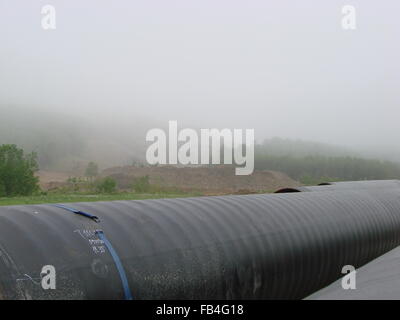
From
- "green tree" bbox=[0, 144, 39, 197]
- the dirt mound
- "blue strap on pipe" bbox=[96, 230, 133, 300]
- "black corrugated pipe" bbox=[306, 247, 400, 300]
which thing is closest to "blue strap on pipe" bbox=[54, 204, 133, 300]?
"blue strap on pipe" bbox=[96, 230, 133, 300]

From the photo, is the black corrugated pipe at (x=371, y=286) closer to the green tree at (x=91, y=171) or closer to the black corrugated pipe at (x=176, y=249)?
the black corrugated pipe at (x=176, y=249)

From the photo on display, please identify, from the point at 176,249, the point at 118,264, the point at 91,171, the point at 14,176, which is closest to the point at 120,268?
the point at 118,264

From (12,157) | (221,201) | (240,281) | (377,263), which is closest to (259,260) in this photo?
(240,281)

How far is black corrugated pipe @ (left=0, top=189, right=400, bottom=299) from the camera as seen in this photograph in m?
3.65

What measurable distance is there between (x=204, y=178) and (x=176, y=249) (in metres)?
81.4

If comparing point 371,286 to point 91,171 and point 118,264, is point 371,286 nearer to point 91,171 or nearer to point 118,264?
point 118,264

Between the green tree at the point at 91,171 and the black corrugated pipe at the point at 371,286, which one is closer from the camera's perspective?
the black corrugated pipe at the point at 371,286

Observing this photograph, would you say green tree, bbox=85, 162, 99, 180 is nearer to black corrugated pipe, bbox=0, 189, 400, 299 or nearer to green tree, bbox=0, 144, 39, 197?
green tree, bbox=0, 144, 39, 197

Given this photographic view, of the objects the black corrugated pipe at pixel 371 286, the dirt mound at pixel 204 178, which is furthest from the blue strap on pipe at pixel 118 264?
the dirt mound at pixel 204 178

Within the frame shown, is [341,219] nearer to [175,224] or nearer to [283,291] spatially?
[283,291]

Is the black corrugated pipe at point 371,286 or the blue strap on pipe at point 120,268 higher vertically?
the blue strap on pipe at point 120,268

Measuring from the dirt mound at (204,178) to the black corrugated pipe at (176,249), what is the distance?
71.7 metres

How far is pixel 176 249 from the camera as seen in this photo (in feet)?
15.6

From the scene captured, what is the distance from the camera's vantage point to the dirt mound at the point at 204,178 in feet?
265
